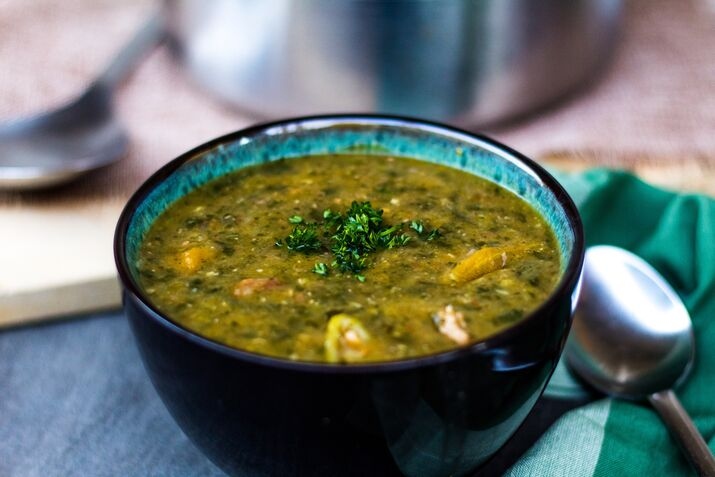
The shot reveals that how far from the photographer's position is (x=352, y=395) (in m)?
1.35

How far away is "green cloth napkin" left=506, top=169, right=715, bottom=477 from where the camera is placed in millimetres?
1768

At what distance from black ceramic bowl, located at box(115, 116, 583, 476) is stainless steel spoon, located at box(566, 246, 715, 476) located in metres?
0.46

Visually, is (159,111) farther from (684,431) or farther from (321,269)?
(684,431)

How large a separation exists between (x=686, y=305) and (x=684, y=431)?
1.43 feet

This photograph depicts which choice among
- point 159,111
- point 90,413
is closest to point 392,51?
point 159,111

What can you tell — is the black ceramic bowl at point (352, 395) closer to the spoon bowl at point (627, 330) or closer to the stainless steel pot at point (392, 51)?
the spoon bowl at point (627, 330)

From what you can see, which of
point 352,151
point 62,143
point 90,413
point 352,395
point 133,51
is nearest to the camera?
point 352,395

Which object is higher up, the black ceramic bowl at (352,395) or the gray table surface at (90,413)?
the black ceramic bowl at (352,395)

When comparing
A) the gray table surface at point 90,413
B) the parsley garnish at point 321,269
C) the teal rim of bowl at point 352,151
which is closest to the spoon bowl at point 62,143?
the gray table surface at point 90,413

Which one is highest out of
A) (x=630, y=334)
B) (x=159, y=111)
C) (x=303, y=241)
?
(x=303, y=241)

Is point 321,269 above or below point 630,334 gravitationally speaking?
above

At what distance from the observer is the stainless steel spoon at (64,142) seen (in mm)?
2637

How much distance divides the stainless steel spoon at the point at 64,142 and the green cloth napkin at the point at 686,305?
1.39 m

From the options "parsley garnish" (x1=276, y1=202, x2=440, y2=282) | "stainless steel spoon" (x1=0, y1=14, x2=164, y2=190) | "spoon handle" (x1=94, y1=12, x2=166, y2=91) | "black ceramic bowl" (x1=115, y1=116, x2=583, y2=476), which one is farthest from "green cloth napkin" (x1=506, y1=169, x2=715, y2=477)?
"spoon handle" (x1=94, y1=12, x2=166, y2=91)
